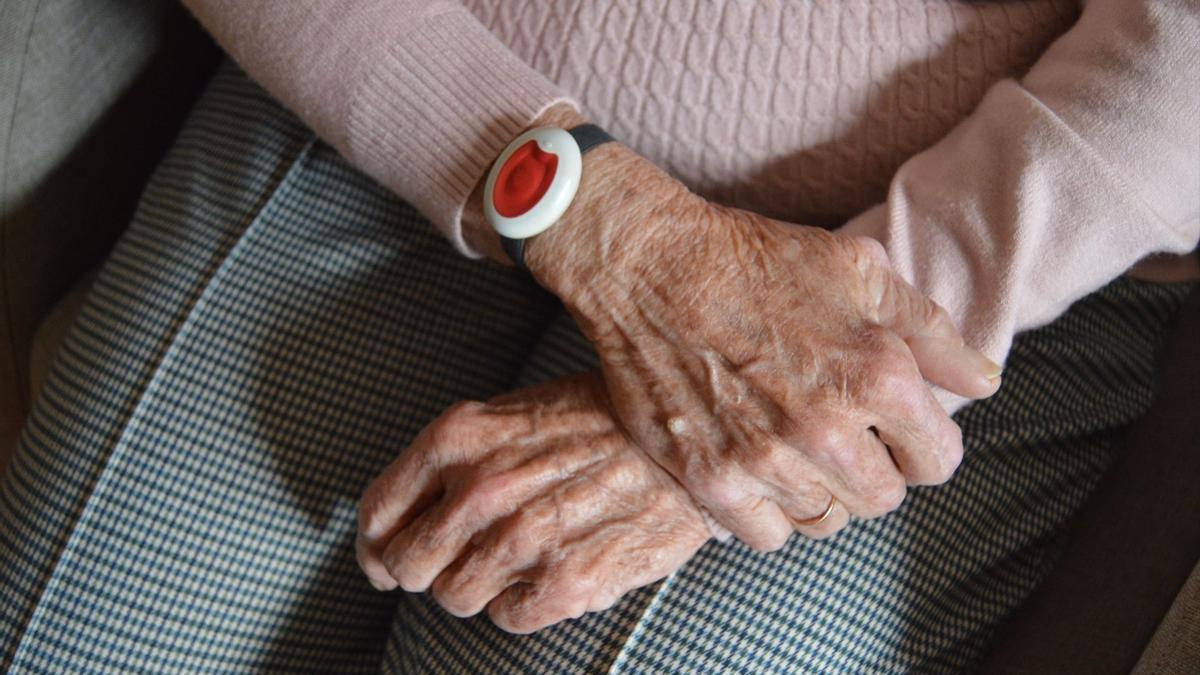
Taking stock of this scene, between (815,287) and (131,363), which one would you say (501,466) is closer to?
(815,287)

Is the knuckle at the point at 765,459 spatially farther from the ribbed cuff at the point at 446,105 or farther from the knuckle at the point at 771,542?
the ribbed cuff at the point at 446,105

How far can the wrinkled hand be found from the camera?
670mm

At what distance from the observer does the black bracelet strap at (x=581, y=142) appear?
685 mm

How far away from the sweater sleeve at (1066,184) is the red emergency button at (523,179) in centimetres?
27

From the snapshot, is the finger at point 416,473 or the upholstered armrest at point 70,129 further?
the upholstered armrest at point 70,129

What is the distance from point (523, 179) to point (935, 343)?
32 cm

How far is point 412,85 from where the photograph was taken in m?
0.73

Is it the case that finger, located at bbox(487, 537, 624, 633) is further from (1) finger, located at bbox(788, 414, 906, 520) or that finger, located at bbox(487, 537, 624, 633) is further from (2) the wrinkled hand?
(1) finger, located at bbox(788, 414, 906, 520)

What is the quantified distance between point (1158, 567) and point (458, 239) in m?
0.61

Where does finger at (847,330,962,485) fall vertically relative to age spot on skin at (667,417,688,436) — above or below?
above

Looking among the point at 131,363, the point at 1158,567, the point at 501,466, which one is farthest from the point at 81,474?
the point at 1158,567

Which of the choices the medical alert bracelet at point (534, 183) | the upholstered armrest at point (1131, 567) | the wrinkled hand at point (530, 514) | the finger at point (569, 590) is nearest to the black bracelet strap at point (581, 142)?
the medical alert bracelet at point (534, 183)

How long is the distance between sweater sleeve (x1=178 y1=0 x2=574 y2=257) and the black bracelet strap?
0.03 meters

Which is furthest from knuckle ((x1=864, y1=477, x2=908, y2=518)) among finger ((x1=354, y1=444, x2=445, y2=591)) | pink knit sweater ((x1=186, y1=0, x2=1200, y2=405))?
finger ((x1=354, y1=444, x2=445, y2=591))
